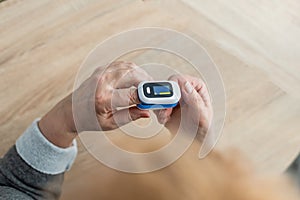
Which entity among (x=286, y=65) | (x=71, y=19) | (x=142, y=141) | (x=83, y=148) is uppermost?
(x=142, y=141)

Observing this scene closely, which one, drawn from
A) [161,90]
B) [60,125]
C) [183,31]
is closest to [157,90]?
[161,90]

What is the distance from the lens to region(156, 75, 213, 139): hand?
583mm

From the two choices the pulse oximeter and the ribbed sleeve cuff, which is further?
the ribbed sleeve cuff

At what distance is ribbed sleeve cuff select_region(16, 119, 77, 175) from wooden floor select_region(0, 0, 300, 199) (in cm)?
10

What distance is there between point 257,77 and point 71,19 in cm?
37

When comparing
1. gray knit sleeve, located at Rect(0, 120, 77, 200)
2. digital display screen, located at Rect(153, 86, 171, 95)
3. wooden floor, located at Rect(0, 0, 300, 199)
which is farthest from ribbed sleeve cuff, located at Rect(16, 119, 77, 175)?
digital display screen, located at Rect(153, 86, 171, 95)

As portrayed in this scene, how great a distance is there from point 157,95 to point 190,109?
48mm

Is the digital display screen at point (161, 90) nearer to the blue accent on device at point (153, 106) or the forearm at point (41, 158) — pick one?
the blue accent on device at point (153, 106)

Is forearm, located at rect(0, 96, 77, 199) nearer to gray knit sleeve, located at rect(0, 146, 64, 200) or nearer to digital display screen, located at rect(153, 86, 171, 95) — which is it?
gray knit sleeve, located at rect(0, 146, 64, 200)

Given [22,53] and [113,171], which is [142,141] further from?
[22,53]

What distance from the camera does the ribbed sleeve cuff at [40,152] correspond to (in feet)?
2.29

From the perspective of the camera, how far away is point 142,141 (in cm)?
51

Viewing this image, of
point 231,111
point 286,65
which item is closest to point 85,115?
point 231,111

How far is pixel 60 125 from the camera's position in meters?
0.69
